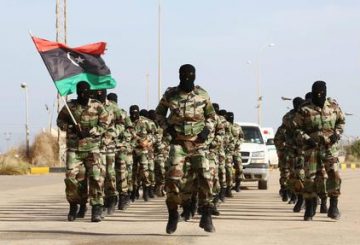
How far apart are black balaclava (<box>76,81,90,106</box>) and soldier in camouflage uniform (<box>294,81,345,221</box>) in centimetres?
311

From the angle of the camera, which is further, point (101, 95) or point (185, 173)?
point (101, 95)

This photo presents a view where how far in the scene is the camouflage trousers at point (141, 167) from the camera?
18.2m

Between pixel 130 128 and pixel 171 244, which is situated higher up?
pixel 130 128

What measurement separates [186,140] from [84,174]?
2.62m

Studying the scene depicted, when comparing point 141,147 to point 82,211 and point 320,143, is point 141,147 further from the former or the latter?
point 320,143

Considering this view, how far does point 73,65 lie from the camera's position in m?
14.0

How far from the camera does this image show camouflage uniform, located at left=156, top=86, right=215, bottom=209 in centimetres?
1080

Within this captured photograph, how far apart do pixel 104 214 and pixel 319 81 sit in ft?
13.3

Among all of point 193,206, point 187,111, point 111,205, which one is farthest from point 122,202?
point 187,111

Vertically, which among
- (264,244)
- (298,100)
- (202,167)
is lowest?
(264,244)

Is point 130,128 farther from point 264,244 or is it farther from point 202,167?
point 264,244

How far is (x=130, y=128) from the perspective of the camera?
16453 mm

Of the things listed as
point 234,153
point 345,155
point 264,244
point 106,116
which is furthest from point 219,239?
point 345,155

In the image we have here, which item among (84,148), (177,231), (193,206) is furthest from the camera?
(193,206)
